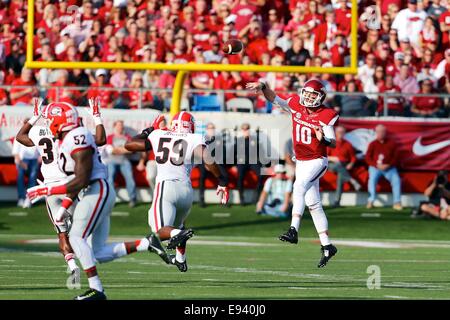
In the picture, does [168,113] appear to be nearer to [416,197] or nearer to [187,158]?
[416,197]

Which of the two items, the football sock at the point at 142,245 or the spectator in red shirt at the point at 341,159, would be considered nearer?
the football sock at the point at 142,245

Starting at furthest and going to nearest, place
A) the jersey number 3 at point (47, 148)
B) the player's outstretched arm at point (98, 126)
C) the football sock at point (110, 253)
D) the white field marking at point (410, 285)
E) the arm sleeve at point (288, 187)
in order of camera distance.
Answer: the arm sleeve at point (288, 187) → the jersey number 3 at point (47, 148) → the white field marking at point (410, 285) → the player's outstretched arm at point (98, 126) → the football sock at point (110, 253)

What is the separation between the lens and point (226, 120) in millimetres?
22016

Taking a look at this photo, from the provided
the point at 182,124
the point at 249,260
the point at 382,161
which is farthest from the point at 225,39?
the point at 182,124

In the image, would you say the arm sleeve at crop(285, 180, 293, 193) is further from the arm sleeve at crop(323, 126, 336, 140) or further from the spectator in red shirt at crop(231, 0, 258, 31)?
the arm sleeve at crop(323, 126, 336, 140)

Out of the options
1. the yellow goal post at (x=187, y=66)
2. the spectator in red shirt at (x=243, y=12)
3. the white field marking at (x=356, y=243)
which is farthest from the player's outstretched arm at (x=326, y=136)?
the spectator in red shirt at (x=243, y=12)

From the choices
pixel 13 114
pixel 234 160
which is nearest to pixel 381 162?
pixel 234 160

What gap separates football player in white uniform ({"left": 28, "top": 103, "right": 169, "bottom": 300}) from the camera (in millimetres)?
10891

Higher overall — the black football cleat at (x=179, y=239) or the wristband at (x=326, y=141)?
the wristband at (x=326, y=141)

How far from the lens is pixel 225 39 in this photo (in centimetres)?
2072

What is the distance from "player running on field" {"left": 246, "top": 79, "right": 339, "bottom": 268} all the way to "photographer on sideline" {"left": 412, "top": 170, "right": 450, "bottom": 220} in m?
7.56

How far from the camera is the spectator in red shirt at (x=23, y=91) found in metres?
22.1

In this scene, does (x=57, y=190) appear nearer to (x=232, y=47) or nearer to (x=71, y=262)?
(x=71, y=262)

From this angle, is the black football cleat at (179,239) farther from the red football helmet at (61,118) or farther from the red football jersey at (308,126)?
the red football jersey at (308,126)
